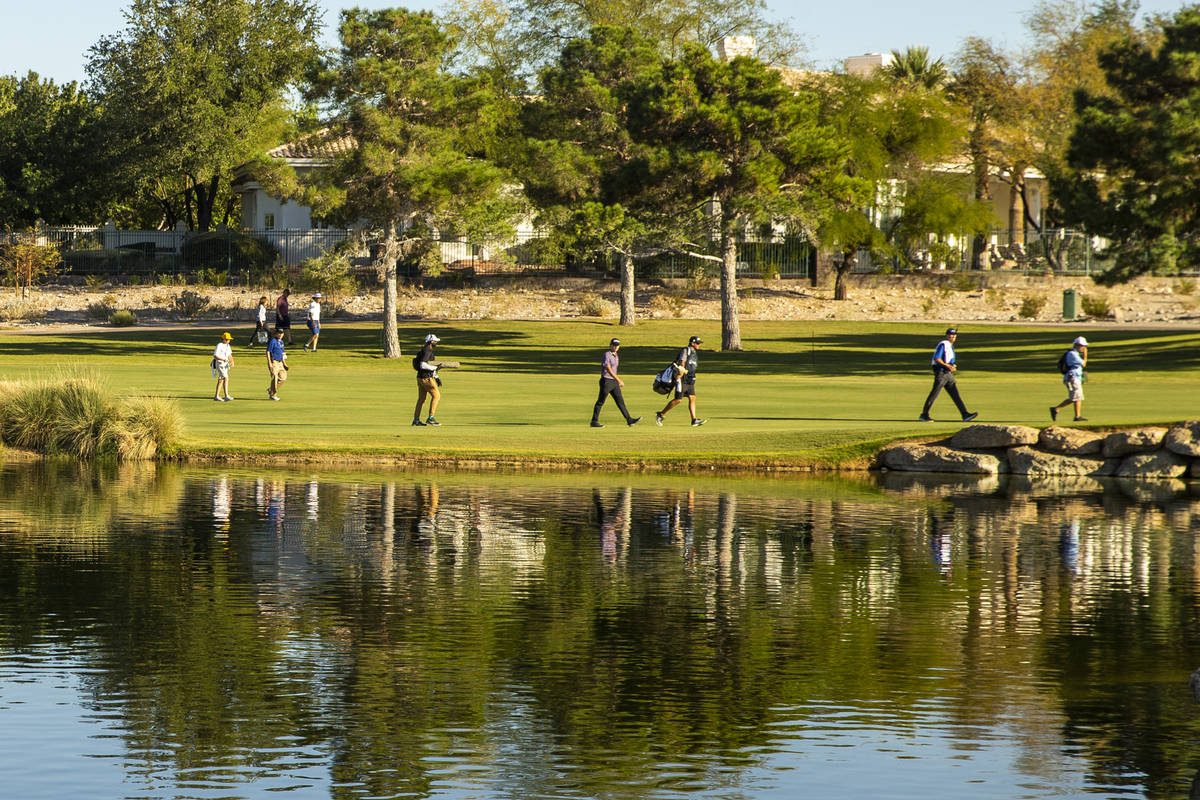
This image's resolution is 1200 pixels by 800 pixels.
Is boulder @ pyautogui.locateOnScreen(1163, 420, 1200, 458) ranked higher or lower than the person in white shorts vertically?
lower

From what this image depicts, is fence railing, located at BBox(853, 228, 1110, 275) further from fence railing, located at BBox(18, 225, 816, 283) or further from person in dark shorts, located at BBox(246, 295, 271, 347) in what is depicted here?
person in dark shorts, located at BBox(246, 295, 271, 347)

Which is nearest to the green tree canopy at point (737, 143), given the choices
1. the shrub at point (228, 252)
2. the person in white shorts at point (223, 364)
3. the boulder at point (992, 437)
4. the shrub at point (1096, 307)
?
the shrub at point (1096, 307)

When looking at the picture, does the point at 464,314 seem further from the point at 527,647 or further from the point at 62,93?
the point at 527,647

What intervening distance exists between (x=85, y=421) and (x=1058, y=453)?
597 inches

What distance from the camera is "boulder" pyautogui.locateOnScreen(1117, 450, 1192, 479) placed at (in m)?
24.7

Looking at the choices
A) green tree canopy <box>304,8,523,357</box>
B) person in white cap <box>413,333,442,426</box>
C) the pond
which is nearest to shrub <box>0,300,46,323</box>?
green tree canopy <box>304,8,523,357</box>

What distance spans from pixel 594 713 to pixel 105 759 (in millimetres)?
2933

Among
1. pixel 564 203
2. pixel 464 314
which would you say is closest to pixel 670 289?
pixel 464 314

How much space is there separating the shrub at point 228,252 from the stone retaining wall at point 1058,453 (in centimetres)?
5293

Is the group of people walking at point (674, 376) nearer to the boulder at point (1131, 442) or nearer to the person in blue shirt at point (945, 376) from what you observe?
the person in blue shirt at point (945, 376)

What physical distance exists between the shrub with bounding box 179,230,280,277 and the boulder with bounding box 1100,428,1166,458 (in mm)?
54185

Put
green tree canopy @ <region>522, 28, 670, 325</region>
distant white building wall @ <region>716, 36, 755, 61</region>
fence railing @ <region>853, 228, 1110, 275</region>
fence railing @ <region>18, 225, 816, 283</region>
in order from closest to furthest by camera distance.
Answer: green tree canopy @ <region>522, 28, 670, 325</region> < distant white building wall @ <region>716, 36, 755, 61</region> < fence railing @ <region>18, 225, 816, 283</region> < fence railing @ <region>853, 228, 1110, 275</region>

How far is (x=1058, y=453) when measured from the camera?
25125mm

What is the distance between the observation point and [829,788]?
8.87 m
